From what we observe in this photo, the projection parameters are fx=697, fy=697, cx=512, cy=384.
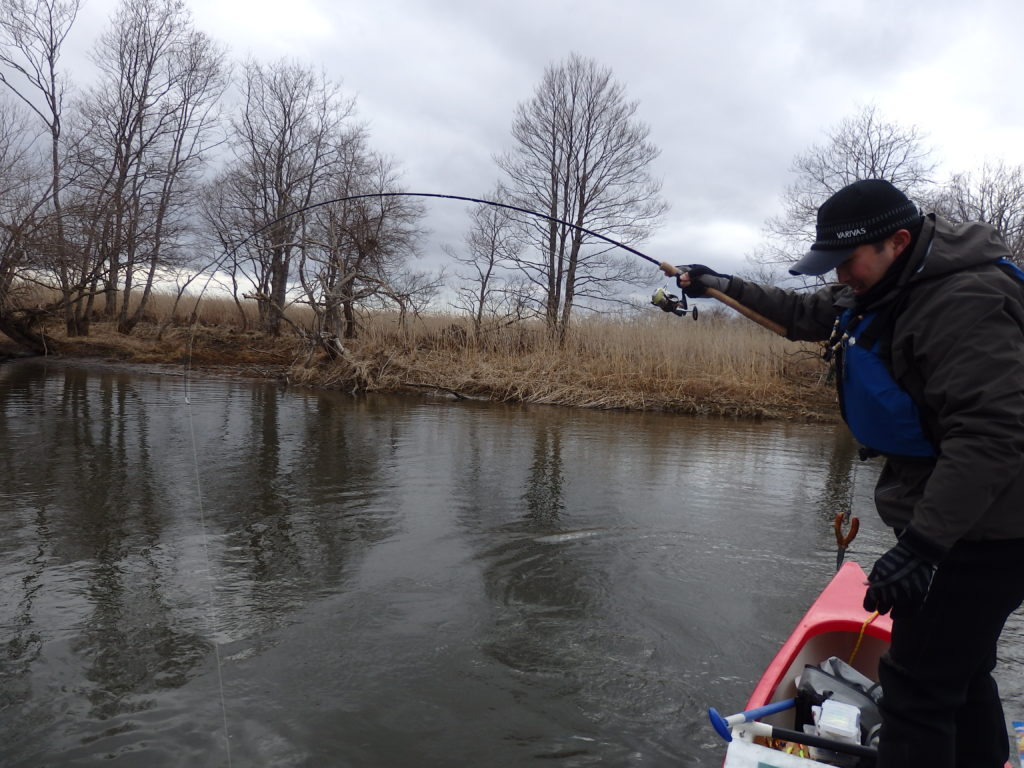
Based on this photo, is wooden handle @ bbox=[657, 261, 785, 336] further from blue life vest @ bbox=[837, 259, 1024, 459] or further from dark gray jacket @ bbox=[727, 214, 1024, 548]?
dark gray jacket @ bbox=[727, 214, 1024, 548]

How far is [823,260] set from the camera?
207cm

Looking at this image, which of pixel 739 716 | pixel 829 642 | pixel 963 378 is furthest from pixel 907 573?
pixel 829 642

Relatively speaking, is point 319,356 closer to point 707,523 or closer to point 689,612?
point 707,523

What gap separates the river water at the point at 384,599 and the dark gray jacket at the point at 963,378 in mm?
1708

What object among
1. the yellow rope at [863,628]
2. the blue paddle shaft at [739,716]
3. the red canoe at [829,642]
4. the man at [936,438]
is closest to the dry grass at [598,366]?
the red canoe at [829,642]

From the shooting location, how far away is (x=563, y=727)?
10.00ft

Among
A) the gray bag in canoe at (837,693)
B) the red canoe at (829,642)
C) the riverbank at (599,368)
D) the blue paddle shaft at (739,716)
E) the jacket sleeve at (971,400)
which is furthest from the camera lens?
the riverbank at (599,368)

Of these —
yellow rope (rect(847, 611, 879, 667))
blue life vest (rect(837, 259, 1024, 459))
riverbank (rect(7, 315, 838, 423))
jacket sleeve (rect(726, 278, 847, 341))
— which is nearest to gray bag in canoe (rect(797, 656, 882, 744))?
yellow rope (rect(847, 611, 879, 667))

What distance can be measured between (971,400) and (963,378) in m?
0.06

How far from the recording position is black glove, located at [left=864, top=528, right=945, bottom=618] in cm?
173

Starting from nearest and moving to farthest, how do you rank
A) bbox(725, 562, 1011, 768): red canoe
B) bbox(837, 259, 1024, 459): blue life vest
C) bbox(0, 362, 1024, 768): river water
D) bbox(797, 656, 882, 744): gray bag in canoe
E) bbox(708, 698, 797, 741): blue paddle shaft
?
1. bbox(837, 259, 1024, 459): blue life vest
2. bbox(708, 698, 797, 741): blue paddle shaft
3. bbox(797, 656, 882, 744): gray bag in canoe
4. bbox(725, 562, 1011, 768): red canoe
5. bbox(0, 362, 1024, 768): river water

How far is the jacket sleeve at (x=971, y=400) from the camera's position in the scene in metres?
1.65

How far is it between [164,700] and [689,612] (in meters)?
2.90

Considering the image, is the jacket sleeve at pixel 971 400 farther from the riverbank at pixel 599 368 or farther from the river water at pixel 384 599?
the riverbank at pixel 599 368
